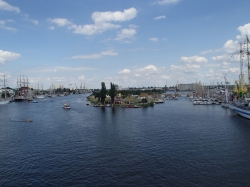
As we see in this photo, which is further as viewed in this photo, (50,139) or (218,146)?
(50,139)

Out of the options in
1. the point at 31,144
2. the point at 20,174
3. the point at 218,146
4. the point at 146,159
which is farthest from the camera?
the point at 31,144

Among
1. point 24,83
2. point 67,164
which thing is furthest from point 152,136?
point 24,83

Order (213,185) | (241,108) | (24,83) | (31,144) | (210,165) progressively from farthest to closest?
1. (24,83)
2. (241,108)
3. (31,144)
4. (210,165)
5. (213,185)

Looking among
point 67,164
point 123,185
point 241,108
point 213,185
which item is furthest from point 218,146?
point 241,108

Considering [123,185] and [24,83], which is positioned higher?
[24,83]

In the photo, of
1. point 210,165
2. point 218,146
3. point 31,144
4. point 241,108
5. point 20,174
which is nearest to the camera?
point 20,174

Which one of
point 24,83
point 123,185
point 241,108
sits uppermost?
point 24,83

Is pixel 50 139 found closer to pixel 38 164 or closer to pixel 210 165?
pixel 38 164

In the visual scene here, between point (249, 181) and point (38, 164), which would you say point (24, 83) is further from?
point (249, 181)

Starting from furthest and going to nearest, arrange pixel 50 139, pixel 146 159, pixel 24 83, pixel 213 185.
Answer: pixel 24 83 → pixel 50 139 → pixel 146 159 → pixel 213 185
